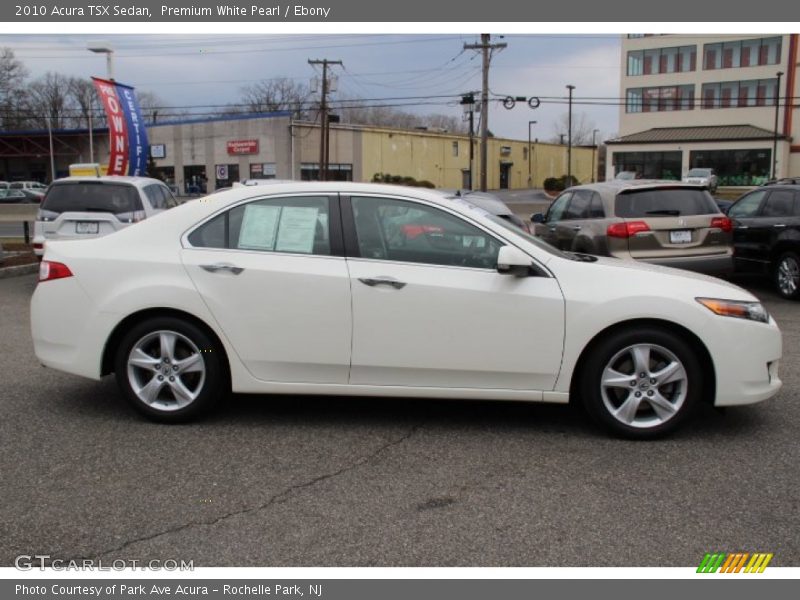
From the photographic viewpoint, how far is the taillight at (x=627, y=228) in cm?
914

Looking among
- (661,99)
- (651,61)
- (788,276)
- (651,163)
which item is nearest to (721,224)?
(788,276)

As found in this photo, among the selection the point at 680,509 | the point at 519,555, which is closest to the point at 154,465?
the point at 519,555

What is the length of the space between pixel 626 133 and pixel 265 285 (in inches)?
2794

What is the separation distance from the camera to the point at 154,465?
4406 millimetres

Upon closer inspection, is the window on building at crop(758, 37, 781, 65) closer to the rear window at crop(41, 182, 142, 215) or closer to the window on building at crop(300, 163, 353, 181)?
the window on building at crop(300, 163, 353, 181)

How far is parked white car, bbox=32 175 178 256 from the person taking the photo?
1063 cm

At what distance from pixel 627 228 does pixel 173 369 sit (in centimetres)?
604

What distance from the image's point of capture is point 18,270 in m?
13.1

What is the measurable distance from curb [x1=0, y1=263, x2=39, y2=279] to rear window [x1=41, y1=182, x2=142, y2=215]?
2564mm

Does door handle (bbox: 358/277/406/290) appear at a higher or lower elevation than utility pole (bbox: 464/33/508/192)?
lower

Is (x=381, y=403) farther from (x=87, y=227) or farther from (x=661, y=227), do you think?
(x=87, y=227)

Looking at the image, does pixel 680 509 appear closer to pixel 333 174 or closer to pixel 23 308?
pixel 23 308

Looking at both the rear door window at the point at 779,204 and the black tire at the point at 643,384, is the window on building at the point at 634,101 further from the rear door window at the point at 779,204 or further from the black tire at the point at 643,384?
the black tire at the point at 643,384

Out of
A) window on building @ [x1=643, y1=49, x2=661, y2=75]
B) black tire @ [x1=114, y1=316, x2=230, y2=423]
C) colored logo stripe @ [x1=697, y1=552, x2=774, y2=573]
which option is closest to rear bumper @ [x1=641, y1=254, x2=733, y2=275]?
black tire @ [x1=114, y1=316, x2=230, y2=423]
